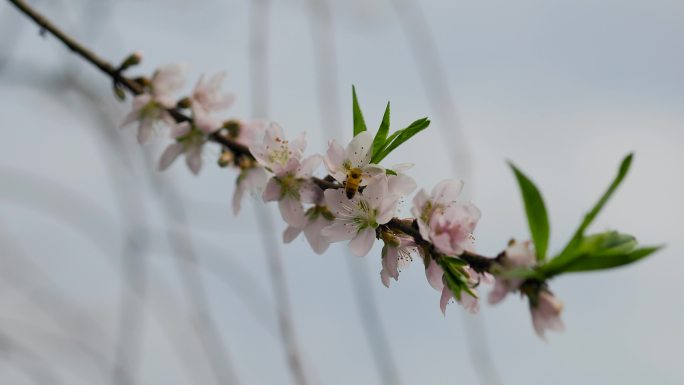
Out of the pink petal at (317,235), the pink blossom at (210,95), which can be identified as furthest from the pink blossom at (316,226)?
the pink blossom at (210,95)

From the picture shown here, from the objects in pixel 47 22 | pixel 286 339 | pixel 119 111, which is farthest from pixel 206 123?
pixel 119 111

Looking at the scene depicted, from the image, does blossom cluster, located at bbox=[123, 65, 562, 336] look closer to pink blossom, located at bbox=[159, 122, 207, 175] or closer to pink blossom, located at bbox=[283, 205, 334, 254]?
pink blossom, located at bbox=[283, 205, 334, 254]

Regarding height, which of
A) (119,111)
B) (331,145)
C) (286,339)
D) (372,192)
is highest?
(119,111)

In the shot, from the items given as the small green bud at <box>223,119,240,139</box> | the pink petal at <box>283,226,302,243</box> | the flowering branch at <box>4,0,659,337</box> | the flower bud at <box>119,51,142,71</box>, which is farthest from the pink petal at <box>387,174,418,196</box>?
the flower bud at <box>119,51,142,71</box>

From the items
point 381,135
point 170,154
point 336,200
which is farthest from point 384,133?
point 170,154

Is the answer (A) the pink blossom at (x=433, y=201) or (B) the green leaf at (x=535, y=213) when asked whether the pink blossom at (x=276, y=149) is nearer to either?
(A) the pink blossom at (x=433, y=201)

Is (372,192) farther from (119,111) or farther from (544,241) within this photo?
(119,111)
